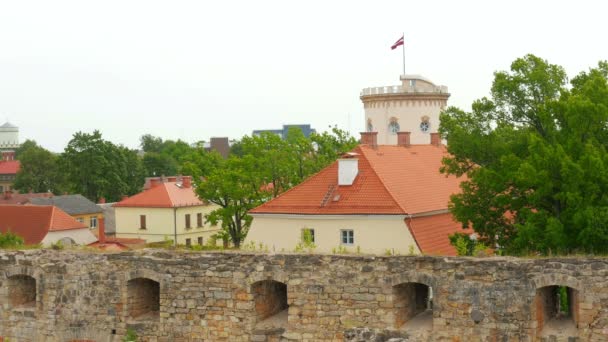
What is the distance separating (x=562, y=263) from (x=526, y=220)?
27.0ft

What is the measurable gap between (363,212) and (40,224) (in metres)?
23.1

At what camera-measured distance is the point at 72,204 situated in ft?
195

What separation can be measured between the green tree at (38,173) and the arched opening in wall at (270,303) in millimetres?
67150

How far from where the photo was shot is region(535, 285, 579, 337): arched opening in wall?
44.0 feet

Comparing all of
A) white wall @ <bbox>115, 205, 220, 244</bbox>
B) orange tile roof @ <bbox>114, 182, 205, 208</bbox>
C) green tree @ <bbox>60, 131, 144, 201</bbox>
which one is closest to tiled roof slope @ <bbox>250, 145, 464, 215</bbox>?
white wall @ <bbox>115, 205, 220, 244</bbox>

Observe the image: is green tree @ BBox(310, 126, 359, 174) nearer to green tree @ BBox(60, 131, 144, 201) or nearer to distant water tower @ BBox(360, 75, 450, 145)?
distant water tower @ BBox(360, 75, 450, 145)

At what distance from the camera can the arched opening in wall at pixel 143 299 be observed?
15.8 meters

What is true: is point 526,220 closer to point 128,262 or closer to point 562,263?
point 562,263

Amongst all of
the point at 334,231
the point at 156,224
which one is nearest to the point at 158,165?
the point at 156,224

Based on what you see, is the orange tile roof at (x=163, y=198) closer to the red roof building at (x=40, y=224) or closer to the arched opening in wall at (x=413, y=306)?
the red roof building at (x=40, y=224)

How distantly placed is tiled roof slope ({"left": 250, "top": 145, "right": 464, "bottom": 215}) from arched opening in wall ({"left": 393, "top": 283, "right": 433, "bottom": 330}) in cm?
1313

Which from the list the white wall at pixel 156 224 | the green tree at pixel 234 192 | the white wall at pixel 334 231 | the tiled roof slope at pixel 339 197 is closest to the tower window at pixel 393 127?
the green tree at pixel 234 192

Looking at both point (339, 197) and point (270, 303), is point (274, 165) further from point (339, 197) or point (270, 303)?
point (270, 303)

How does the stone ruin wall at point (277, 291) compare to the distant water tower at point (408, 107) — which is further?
the distant water tower at point (408, 107)
